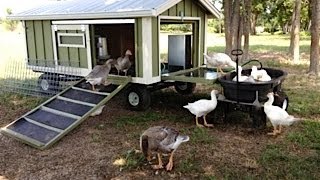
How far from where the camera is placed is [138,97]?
22.7ft

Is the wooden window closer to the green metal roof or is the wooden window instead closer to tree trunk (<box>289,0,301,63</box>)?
the green metal roof

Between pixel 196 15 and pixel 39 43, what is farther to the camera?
pixel 39 43

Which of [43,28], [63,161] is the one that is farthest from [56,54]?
[63,161]

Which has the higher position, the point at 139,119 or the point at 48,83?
the point at 48,83

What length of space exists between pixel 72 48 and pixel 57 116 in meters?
2.30

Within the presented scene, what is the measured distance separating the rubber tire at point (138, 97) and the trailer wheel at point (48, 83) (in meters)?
2.28

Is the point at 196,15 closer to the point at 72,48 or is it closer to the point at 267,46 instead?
the point at 72,48

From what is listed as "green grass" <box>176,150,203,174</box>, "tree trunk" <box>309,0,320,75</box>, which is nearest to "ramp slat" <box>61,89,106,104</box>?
"green grass" <box>176,150,203,174</box>

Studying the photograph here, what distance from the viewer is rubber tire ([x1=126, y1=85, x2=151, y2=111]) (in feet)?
22.5

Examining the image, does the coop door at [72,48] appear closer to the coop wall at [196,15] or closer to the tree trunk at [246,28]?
the coop wall at [196,15]

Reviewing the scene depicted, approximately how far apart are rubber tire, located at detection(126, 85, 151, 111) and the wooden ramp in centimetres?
31

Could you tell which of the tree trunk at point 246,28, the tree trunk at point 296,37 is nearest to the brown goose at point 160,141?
the tree trunk at point 246,28

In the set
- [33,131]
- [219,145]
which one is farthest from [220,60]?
[33,131]

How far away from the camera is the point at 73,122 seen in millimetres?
5551
